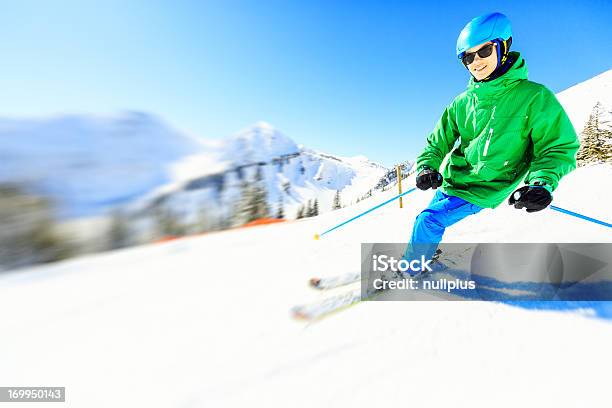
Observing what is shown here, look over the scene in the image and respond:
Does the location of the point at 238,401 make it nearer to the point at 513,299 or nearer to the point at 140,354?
the point at 140,354

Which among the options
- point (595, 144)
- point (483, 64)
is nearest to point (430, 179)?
point (483, 64)

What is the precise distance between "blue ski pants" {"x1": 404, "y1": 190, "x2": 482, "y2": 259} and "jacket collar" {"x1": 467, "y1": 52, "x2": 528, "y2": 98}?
2.85 ft

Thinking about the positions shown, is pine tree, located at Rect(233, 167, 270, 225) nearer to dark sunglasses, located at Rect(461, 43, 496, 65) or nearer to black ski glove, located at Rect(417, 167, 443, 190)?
black ski glove, located at Rect(417, 167, 443, 190)

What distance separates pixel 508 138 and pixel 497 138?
0.07m

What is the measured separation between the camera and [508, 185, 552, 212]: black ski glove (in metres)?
1.80

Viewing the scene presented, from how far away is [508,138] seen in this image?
82.0 inches

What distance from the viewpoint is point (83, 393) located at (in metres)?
1.39

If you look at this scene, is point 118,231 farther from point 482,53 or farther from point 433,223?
point 482,53

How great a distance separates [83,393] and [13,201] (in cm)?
691

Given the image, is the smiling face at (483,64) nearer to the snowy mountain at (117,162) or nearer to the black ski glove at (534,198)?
the black ski glove at (534,198)

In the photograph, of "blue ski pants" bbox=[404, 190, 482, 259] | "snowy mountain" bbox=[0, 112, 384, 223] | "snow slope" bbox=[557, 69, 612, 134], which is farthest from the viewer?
"snow slope" bbox=[557, 69, 612, 134]

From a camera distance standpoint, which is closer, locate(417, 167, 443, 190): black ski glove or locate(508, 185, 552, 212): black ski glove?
locate(508, 185, 552, 212): black ski glove

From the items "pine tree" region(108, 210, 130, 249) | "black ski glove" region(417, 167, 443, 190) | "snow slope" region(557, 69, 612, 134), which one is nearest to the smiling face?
"black ski glove" region(417, 167, 443, 190)

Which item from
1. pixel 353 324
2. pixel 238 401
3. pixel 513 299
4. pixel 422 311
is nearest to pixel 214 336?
pixel 238 401
